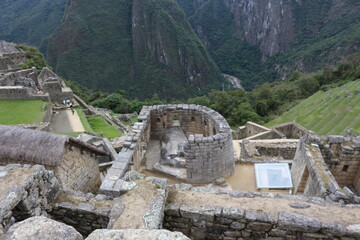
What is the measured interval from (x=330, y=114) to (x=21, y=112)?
31.2 metres

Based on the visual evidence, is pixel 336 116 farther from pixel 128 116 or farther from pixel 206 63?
pixel 206 63

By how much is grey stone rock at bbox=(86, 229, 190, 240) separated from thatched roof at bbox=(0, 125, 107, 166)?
3.47 meters

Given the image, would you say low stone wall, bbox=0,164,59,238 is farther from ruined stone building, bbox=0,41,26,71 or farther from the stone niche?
ruined stone building, bbox=0,41,26,71

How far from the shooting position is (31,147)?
572 cm

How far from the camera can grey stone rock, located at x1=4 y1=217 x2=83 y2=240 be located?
2643mm

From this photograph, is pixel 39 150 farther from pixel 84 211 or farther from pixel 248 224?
pixel 248 224

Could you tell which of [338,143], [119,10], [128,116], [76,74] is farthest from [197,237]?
[119,10]

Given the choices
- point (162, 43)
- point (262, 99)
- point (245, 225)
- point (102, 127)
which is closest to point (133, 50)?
point (162, 43)

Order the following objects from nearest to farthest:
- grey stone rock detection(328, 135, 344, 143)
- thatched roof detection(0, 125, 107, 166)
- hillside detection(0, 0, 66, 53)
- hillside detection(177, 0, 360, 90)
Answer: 1. thatched roof detection(0, 125, 107, 166)
2. grey stone rock detection(328, 135, 344, 143)
3. hillside detection(177, 0, 360, 90)
4. hillside detection(0, 0, 66, 53)

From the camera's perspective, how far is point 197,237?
453 centimetres

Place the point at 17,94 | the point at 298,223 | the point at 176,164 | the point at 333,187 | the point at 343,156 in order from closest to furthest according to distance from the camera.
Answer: the point at 298,223 < the point at 333,187 < the point at 343,156 < the point at 176,164 < the point at 17,94

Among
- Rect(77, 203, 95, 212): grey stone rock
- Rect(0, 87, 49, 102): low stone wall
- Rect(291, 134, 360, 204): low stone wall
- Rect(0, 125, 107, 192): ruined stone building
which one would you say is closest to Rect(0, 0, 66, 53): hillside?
Rect(0, 87, 49, 102): low stone wall

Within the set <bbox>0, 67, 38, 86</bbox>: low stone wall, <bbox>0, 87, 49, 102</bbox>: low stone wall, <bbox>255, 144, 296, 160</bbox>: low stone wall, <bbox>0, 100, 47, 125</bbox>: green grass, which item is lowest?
<bbox>255, 144, 296, 160</bbox>: low stone wall

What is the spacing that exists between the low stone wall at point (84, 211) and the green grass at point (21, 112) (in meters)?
13.7
